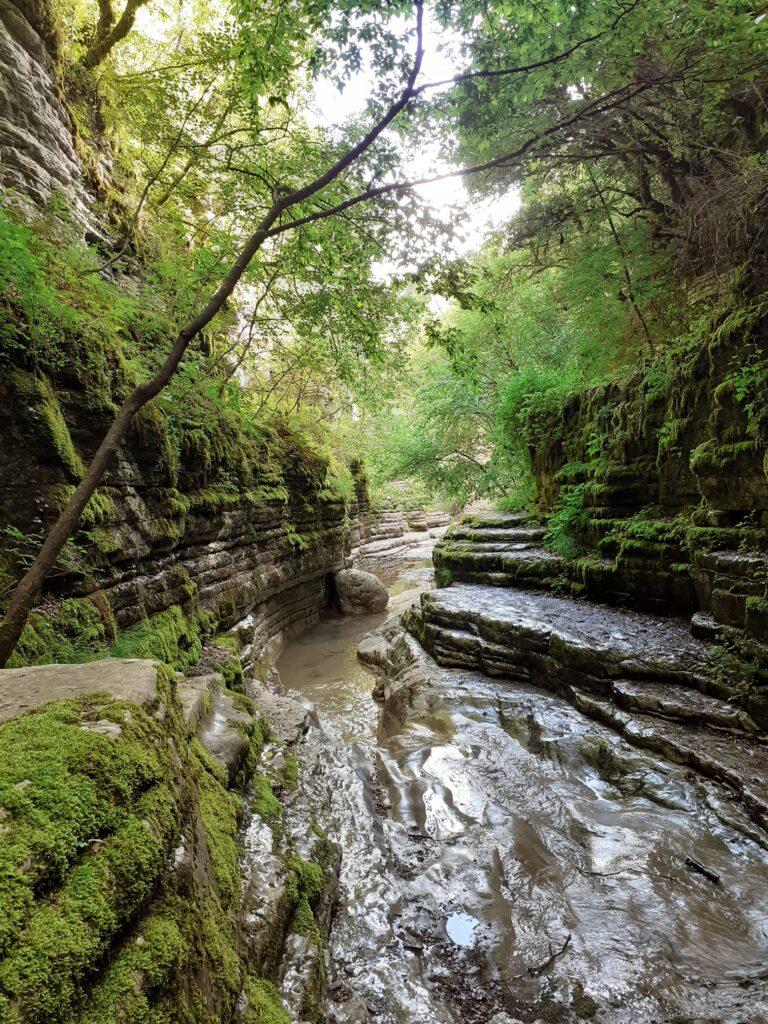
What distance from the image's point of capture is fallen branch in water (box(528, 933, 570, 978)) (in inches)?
106

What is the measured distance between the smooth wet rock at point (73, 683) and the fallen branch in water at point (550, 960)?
2.82 metres

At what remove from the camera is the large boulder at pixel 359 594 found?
1300 centimetres

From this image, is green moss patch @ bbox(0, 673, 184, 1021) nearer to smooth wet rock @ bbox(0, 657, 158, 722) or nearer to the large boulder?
smooth wet rock @ bbox(0, 657, 158, 722)

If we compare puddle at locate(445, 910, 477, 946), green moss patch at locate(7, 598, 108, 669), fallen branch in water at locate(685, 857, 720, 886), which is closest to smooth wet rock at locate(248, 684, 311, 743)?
green moss patch at locate(7, 598, 108, 669)

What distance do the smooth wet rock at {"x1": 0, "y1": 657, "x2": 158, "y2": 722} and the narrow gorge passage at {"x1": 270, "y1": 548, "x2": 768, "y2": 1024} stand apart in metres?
2.06

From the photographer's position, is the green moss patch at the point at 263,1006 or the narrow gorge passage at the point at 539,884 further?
the narrow gorge passage at the point at 539,884

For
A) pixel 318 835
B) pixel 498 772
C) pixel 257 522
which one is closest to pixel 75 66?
pixel 257 522

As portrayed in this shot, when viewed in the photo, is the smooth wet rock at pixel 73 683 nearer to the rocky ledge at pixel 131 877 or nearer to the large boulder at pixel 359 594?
the rocky ledge at pixel 131 877

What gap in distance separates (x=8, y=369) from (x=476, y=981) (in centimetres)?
531

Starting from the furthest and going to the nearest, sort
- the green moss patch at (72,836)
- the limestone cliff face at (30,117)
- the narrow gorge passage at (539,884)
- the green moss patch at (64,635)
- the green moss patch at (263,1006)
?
the limestone cliff face at (30,117)
the green moss patch at (64,635)
the narrow gorge passage at (539,884)
the green moss patch at (263,1006)
the green moss patch at (72,836)

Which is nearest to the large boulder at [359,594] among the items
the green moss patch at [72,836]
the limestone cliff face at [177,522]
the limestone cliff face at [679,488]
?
the limestone cliff face at [177,522]

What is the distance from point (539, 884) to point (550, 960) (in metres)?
0.59

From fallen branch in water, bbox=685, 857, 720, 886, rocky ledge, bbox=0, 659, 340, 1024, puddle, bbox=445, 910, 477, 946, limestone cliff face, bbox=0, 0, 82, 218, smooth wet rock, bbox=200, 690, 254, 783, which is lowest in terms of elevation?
puddle, bbox=445, 910, 477, 946

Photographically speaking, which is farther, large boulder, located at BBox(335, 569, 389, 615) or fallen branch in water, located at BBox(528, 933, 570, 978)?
large boulder, located at BBox(335, 569, 389, 615)
